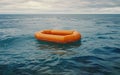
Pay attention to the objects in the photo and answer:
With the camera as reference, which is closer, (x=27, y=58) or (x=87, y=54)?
(x=27, y=58)

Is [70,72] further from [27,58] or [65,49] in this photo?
[65,49]

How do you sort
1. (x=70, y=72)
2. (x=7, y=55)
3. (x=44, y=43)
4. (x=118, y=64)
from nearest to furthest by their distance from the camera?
(x=70, y=72) → (x=118, y=64) → (x=7, y=55) → (x=44, y=43)

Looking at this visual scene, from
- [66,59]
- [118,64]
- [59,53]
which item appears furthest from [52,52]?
[118,64]

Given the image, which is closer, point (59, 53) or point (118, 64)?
point (118, 64)

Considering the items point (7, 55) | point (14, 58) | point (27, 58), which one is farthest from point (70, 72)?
point (7, 55)

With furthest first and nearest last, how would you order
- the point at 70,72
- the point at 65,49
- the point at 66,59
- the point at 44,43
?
1. the point at 44,43
2. the point at 65,49
3. the point at 66,59
4. the point at 70,72

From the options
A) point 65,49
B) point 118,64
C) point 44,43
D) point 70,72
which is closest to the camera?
point 70,72

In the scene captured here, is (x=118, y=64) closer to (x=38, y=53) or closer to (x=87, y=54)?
(x=87, y=54)
